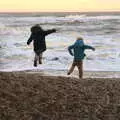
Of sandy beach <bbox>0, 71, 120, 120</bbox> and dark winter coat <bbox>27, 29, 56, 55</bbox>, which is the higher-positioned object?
dark winter coat <bbox>27, 29, 56, 55</bbox>

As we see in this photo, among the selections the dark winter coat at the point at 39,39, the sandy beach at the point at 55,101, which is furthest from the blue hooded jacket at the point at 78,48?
the sandy beach at the point at 55,101

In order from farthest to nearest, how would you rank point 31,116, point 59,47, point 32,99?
point 59,47 → point 32,99 → point 31,116

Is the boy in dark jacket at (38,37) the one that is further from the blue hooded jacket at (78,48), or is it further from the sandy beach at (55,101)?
the sandy beach at (55,101)

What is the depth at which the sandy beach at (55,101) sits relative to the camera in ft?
27.1

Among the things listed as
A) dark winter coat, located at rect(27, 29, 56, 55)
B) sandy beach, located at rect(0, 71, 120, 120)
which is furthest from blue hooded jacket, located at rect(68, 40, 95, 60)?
sandy beach, located at rect(0, 71, 120, 120)

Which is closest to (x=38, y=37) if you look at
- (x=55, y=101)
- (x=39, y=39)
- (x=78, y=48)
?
(x=39, y=39)

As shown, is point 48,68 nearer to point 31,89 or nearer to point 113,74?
point 113,74

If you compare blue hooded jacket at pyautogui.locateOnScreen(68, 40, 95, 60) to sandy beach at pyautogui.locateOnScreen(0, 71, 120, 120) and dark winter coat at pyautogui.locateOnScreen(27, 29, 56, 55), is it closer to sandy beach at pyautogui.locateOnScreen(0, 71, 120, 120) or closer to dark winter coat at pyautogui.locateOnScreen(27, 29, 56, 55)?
dark winter coat at pyautogui.locateOnScreen(27, 29, 56, 55)

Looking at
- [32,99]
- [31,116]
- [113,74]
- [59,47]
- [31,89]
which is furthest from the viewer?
[59,47]

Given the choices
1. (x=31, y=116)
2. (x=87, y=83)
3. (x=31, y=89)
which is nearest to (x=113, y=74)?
(x=87, y=83)

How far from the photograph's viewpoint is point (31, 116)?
26.7ft

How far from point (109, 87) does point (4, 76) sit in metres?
2.14

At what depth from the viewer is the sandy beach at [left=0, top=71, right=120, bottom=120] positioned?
825cm

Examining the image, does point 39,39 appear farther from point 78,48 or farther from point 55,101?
point 55,101
